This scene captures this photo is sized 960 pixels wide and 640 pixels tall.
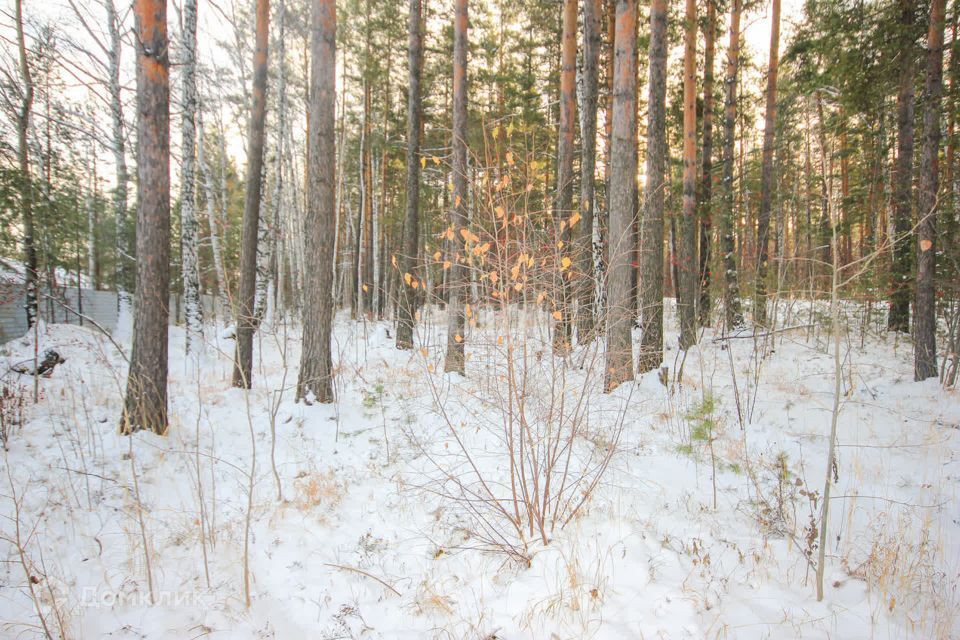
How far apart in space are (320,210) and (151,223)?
1626 millimetres

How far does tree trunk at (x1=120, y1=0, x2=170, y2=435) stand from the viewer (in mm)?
3928

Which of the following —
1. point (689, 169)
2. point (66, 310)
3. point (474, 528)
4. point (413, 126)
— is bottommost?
point (474, 528)

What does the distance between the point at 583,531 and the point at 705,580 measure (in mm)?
697

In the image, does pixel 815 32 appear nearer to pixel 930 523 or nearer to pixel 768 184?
pixel 768 184

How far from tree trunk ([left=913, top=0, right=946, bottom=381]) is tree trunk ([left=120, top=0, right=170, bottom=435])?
28.7 ft

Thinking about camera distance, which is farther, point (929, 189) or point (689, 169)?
point (689, 169)

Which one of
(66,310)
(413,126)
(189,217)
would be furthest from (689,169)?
(66,310)

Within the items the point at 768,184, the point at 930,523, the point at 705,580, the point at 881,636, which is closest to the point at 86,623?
the point at 705,580

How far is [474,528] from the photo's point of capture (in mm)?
2875

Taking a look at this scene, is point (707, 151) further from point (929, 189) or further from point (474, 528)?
point (474, 528)

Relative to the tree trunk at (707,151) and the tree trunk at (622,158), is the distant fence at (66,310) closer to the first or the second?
the tree trunk at (622,158)

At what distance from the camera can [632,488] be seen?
3.26 m

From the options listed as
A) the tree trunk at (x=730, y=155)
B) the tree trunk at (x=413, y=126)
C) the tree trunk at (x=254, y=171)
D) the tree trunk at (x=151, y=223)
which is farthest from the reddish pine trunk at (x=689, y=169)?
the tree trunk at (x=151, y=223)

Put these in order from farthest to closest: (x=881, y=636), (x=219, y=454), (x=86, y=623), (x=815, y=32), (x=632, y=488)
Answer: (x=815, y=32)
(x=219, y=454)
(x=632, y=488)
(x=86, y=623)
(x=881, y=636)
